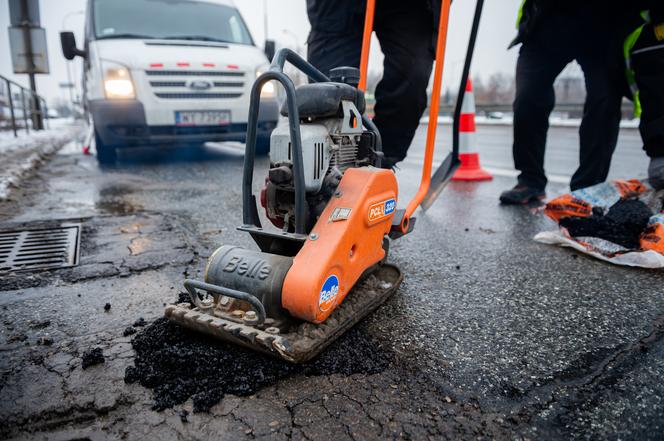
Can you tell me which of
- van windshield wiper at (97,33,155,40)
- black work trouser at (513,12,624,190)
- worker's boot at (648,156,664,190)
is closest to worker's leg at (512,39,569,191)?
black work trouser at (513,12,624,190)

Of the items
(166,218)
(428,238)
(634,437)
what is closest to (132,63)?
(166,218)

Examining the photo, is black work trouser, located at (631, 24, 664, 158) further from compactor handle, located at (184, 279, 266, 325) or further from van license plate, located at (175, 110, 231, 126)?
van license plate, located at (175, 110, 231, 126)

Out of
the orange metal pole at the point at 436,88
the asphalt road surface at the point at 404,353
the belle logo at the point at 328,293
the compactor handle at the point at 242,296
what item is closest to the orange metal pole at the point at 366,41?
the orange metal pole at the point at 436,88

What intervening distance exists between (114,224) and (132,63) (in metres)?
3.05

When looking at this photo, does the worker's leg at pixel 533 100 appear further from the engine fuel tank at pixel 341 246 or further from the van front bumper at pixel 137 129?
the van front bumper at pixel 137 129

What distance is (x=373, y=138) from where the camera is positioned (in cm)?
188

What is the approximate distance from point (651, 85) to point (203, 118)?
4.44 metres

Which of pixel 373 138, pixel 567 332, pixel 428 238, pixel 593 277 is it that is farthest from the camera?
pixel 428 238

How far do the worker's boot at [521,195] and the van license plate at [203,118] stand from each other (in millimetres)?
3515

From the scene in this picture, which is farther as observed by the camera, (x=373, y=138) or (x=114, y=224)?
(x=114, y=224)

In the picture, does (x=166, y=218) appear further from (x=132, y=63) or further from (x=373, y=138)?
(x=132, y=63)

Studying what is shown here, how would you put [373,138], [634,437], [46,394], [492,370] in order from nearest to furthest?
[634,437], [46,394], [492,370], [373,138]

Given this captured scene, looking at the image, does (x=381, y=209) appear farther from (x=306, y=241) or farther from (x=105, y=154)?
(x=105, y=154)

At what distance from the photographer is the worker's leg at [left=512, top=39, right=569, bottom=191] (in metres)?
3.25
